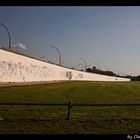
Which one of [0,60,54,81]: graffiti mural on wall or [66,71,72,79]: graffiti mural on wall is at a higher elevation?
[66,71,72,79]: graffiti mural on wall

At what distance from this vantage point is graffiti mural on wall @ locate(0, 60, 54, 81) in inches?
1469

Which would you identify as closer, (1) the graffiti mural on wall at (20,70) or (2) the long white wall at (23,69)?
(1) the graffiti mural on wall at (20,70)

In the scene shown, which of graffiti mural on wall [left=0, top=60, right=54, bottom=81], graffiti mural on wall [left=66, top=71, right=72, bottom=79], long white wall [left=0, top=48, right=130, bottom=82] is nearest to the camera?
graffiti mural on wall [left=0, top=60, right=54, bottom=81]

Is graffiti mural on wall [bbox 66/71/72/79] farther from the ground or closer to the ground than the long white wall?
farther from the ground

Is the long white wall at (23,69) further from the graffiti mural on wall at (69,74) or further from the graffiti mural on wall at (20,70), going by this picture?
the graffiti mural on wall at (69,74)

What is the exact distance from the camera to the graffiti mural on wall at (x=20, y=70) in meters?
37.3

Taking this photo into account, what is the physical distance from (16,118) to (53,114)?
2.51 meters

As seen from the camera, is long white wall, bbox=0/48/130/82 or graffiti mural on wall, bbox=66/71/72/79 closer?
long white wall, bbox=0/48/130/82

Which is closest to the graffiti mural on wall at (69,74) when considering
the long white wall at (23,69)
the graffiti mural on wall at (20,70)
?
the long white wall at (23,69)

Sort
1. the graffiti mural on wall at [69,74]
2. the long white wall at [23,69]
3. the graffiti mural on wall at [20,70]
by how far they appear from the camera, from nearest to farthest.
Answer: the graffiti mural on wall at [20,70], the long white wall at [23,69], the graffiti mural on wall at [69,74]

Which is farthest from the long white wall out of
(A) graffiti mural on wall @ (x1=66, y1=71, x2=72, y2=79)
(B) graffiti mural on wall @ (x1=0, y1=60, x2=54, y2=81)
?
(A) graffiti mural on wall @ (x1=66, y1=71, x2=72, y2=79)

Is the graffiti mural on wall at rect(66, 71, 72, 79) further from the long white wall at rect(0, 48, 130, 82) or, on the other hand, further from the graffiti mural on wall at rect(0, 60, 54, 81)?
the graffiti mural on wall at rect(0, 60, 54, 81)

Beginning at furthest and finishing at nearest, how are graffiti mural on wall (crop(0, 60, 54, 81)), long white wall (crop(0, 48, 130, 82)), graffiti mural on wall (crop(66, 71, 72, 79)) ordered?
graffiti mural on wall (crop(66, 71, 72, 79))
long white wall (crop(0, 48, 130, 82))
graffiti mural on wall (crop(0, 60, 54, 81))
